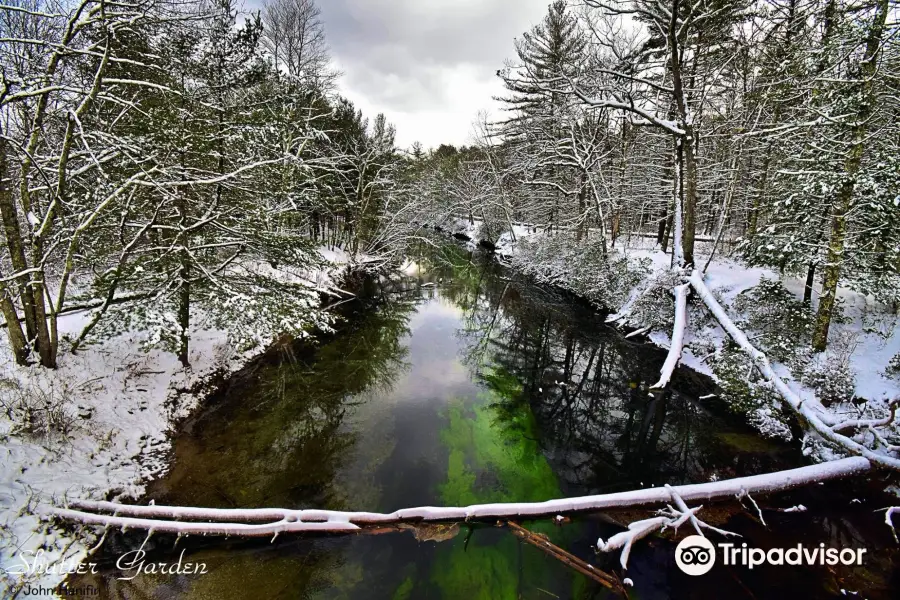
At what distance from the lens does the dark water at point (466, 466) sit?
15.6ft

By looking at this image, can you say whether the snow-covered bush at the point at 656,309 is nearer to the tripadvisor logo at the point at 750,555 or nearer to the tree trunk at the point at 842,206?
the tree trunk at the point at 842,206

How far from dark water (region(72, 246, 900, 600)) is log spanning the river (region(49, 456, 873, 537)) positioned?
0.79 feet

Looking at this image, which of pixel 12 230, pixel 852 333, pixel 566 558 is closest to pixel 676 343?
pixel 566 558

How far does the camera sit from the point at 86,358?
6.94 meters

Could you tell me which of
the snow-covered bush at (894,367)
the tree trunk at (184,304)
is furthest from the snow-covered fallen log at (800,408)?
the tree trunk at (184,304)

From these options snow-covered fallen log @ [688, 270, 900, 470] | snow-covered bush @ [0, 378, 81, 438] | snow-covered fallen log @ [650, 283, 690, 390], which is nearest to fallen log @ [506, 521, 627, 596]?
snow-covered fallen log @ [650, 283, 690, 390]

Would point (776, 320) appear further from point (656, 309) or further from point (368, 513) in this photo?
point (368, 513)

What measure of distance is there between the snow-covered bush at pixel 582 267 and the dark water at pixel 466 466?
307 centimetres

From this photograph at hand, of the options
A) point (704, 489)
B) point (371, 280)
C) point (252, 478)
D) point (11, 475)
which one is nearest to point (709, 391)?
point (704, 489)

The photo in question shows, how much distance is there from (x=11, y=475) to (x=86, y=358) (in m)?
2.73

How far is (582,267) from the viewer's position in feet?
59.1

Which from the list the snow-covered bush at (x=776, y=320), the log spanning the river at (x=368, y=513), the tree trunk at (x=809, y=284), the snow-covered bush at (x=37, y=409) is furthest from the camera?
the tree trunk at (x=809, y=284)

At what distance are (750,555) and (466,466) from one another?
4.38m

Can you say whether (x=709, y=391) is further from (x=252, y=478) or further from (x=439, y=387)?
(x=252, y=478)
